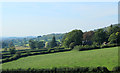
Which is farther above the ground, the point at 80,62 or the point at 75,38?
the point at 75,38

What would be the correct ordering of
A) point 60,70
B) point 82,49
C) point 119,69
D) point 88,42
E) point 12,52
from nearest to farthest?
1. point 119,69
2. point 60,70
3. point 82,49
4. point 12,52
5. point 88,42

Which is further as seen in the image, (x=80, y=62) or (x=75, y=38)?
(x=75, y=38)

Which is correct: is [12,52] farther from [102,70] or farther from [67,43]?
[102,70]

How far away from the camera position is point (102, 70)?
1903cm

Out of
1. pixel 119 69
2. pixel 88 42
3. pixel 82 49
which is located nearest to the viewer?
pixel 119 69

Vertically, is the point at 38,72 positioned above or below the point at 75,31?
below

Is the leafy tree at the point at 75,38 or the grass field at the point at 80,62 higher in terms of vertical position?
the leafy tree at the point at 75,38

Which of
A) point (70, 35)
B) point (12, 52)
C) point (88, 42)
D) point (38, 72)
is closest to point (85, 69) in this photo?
point (38, 72)

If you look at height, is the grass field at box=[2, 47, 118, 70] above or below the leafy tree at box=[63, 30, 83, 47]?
below

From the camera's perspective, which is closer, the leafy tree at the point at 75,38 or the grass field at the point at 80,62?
the grass field at the point at 80,62

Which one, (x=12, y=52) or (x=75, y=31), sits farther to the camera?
(x=75, y=31)

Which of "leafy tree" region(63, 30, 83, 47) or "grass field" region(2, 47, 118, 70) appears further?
"leafy tree" region(63, 30, 83, 47)

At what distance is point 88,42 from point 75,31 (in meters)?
14.0

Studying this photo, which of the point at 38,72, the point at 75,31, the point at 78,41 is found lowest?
the point at 38,72
